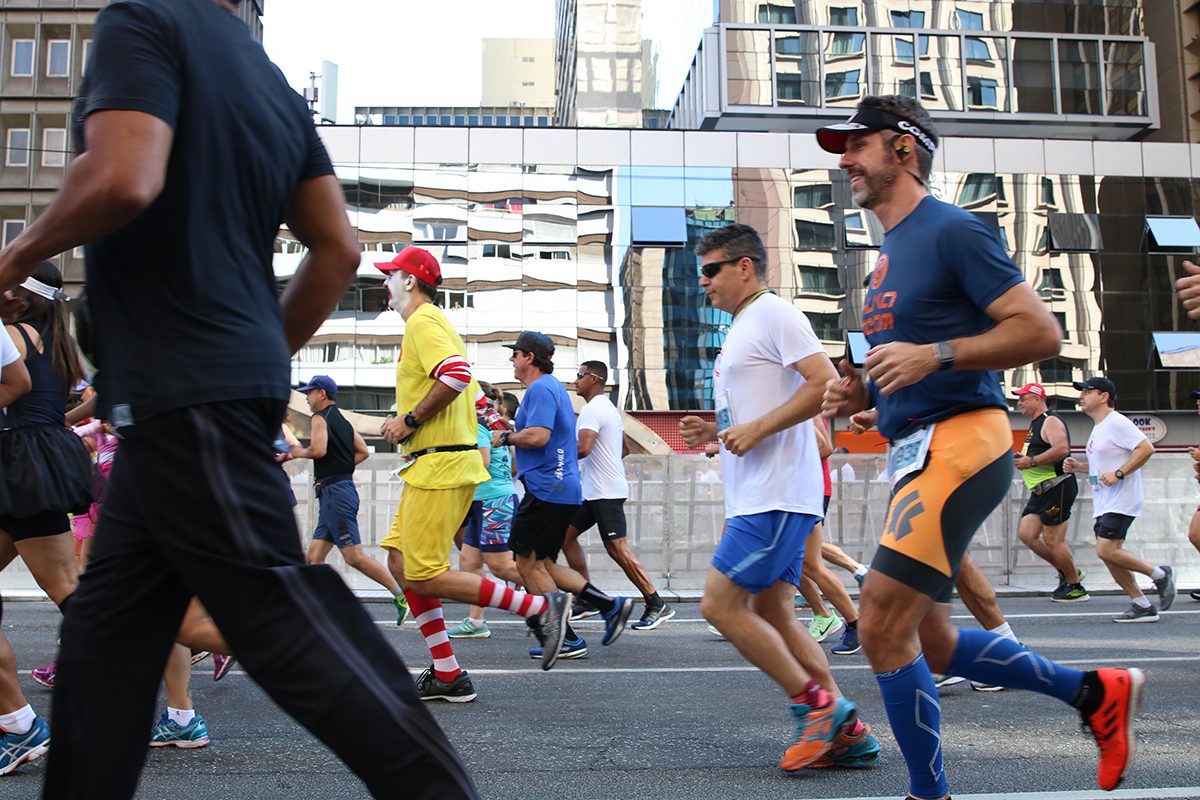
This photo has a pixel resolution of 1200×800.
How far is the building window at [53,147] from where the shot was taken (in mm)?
46000

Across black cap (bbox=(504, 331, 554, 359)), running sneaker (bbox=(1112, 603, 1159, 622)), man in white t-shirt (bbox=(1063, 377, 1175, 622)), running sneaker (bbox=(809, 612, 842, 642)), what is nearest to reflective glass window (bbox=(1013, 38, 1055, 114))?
man in white t-shirt (bbox=(1063, 377, 1175, 622))

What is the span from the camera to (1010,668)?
136 inches

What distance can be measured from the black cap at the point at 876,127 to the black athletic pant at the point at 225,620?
2146 mm

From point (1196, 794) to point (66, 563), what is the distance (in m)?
4.08

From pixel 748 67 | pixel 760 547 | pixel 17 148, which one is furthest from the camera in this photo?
pixel 17 148

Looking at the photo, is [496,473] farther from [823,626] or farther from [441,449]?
[441,449]

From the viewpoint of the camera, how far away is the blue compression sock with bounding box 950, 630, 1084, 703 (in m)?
3.45

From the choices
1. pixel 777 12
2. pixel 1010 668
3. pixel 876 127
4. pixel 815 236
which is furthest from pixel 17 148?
pixel 1010 668

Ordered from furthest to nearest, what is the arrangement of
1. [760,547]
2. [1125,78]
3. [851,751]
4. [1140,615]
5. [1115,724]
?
[1125,78], [1140,615], [760,547], [851,751], [1115,724]

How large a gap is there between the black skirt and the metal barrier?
27.1 ft

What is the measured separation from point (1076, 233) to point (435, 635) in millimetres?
42101

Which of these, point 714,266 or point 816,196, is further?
point 816,196

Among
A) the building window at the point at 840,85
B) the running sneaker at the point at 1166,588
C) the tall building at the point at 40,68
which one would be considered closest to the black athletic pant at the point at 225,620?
the running sneaker at the point at 1166,588

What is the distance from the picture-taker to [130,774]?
2225 mm
